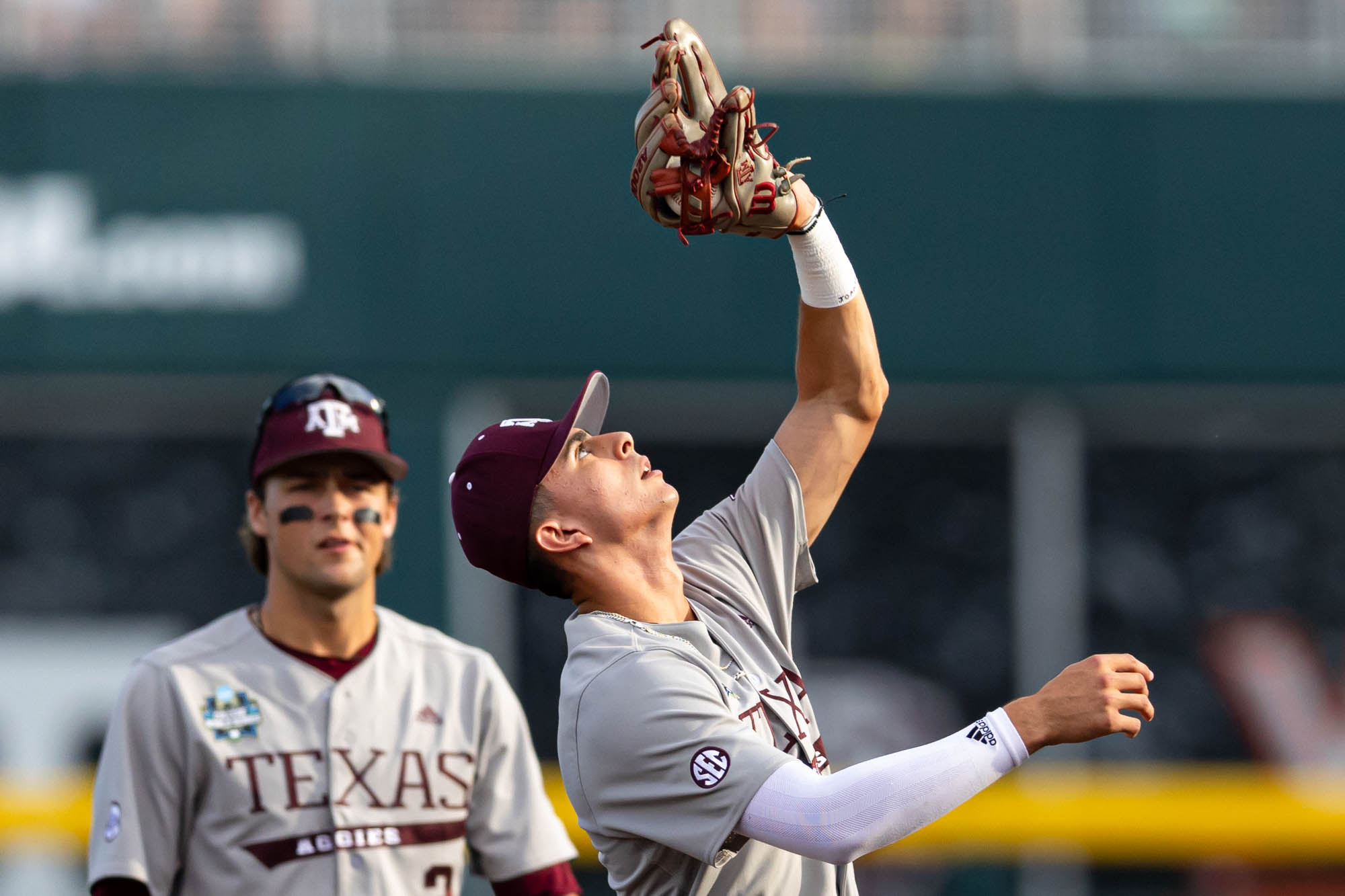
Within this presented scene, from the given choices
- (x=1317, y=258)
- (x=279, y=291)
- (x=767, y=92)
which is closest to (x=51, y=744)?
(x=279, y=291)

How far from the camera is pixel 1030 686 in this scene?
888cm

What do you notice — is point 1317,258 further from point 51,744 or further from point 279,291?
point 51,744

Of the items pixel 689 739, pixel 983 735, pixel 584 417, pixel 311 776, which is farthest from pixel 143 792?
pixel 983 735

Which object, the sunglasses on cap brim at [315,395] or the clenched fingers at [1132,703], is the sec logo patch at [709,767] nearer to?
the clenched fingers at [1132,703]

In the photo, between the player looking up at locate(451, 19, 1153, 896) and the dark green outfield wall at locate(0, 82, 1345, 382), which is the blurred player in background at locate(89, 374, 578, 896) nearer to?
the player looking up at locate(451, 19, 1153, 896)

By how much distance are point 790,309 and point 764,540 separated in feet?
18.3

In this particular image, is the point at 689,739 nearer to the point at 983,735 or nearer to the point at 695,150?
the point at 983,735

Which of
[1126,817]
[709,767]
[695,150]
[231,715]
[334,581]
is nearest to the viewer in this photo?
[709,767]

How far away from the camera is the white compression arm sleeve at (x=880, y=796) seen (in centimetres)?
260

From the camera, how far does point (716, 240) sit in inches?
353

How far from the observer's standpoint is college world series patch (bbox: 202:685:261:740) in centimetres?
394

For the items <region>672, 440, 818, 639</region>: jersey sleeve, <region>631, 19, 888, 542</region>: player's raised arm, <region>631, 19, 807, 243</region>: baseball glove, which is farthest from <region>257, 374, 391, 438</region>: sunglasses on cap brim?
<region>631, 19, 807, 243</region>: baseball glove

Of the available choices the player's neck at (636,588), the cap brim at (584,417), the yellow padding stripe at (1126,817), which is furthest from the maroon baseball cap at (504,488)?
the yellow padding stripe at (1126,817)

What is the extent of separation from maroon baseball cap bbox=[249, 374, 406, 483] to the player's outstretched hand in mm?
2033
